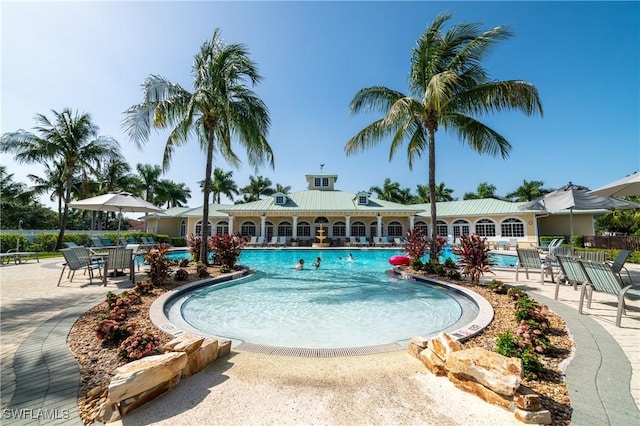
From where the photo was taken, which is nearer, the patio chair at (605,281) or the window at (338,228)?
the patio chair at (605,281)

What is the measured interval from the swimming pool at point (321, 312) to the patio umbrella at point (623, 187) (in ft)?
14.4

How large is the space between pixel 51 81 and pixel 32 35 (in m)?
1.53

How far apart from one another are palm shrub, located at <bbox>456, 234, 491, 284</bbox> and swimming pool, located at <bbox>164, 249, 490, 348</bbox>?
79cm

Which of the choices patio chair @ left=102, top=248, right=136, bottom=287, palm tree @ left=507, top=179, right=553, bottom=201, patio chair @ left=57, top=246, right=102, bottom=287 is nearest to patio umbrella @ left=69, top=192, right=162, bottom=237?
patio chair @ left=57, top=246, right=102, bottom=287

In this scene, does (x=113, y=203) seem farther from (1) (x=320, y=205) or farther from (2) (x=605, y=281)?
(1) (x=320, y=205)

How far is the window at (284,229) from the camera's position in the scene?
28.3 m

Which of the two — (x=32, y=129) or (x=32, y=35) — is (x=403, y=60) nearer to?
(x=32, y=35)

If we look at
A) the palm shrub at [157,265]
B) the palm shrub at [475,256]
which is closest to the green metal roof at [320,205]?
the palm shrub at [475,256]

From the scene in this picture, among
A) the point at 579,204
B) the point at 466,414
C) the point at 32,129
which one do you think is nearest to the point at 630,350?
the point at 466,414

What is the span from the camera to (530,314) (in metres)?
4.11

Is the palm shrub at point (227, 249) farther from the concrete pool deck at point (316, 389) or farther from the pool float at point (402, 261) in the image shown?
the pool float at point (402, 261)

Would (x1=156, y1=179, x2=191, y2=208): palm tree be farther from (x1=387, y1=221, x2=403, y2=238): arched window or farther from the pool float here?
the pool float

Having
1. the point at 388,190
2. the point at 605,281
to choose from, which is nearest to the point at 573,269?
the point at 605,281

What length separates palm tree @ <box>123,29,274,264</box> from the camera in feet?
29.6
